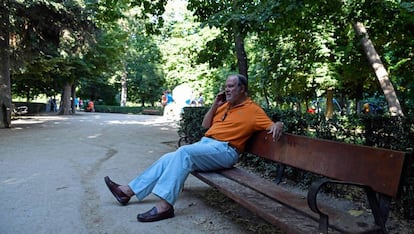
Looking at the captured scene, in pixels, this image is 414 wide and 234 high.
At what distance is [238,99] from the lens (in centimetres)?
415

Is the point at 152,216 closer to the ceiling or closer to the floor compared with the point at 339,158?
closer to the floor

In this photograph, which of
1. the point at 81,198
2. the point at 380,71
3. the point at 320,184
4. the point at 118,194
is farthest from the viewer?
the point at 380,71

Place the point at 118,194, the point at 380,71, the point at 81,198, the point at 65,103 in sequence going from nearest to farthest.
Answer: the point at 118,194 < the point at 81,198 < the point at 380,71 < the point at 65,103

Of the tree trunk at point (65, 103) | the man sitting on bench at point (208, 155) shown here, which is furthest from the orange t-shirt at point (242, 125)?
the tree trunk at point (65, 103)

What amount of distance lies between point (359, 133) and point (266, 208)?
6.23ft

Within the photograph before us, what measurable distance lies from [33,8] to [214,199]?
10556 millimetres

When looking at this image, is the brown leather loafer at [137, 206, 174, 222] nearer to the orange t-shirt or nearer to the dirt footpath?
the dirt footpath

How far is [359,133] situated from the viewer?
4012 mm

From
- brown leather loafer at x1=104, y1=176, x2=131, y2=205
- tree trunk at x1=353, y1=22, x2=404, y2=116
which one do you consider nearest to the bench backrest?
brown leather loafer at x1=104, y1=176, x2=131, y2=205

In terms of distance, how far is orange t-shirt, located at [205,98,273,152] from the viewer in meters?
3.93

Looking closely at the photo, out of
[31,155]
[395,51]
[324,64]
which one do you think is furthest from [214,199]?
[324,64]

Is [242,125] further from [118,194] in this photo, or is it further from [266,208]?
[118,194]

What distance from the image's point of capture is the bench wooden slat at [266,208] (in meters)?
2.34

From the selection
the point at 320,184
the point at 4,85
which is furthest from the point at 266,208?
the point at 4,85
